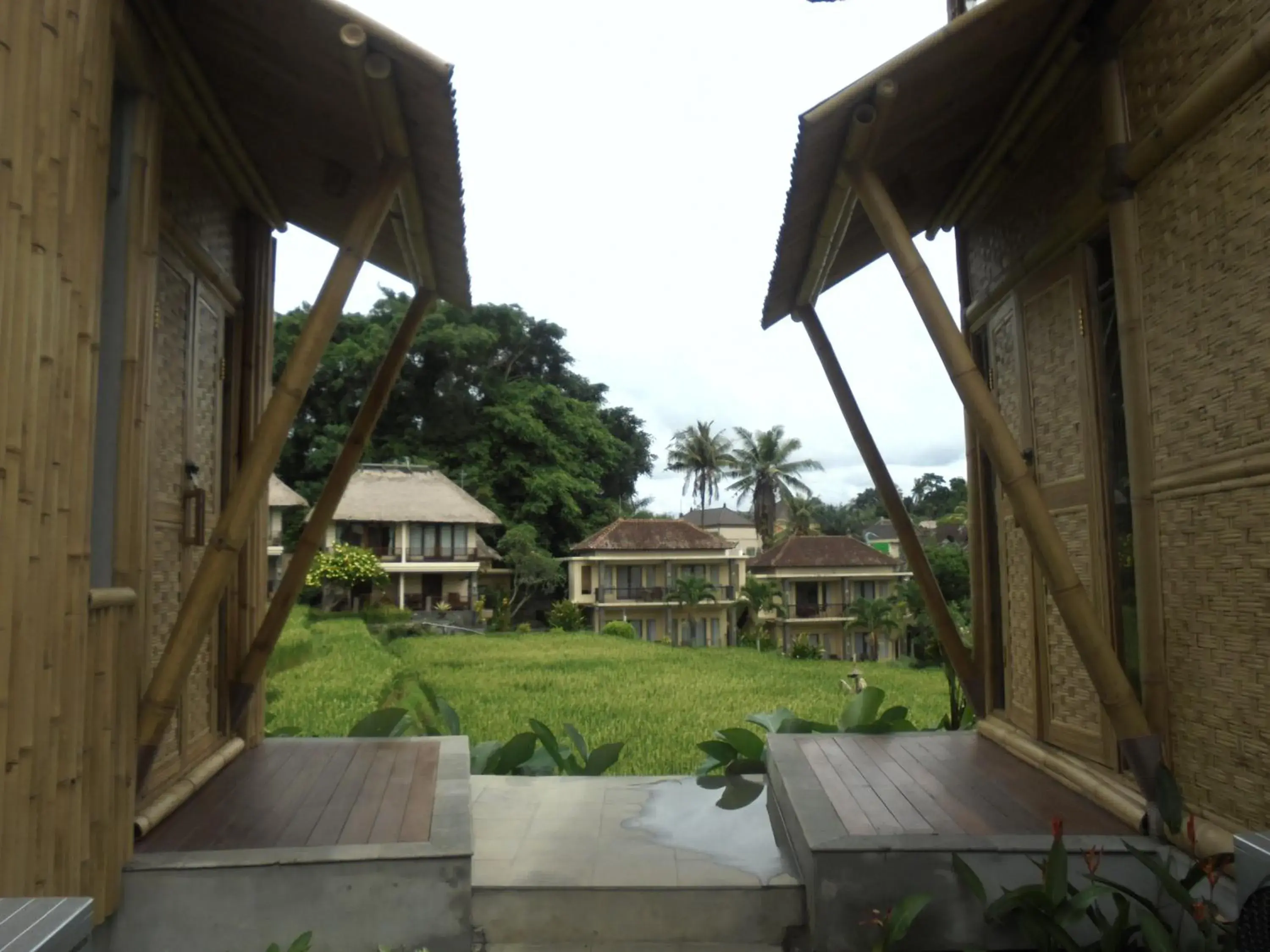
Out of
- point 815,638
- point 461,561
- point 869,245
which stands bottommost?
point 815,638

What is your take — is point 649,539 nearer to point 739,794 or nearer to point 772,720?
point 772,720

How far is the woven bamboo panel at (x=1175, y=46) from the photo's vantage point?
8.98 ft

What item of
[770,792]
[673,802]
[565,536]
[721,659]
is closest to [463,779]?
[673,802]

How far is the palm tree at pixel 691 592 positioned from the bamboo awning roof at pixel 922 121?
23.3 metres

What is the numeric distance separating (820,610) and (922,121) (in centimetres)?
2691

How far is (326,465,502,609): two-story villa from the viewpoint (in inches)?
1039

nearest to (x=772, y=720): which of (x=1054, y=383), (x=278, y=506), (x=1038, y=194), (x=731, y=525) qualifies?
(x=1054, y=383)

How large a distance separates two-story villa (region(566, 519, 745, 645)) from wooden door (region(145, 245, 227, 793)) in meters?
23.9

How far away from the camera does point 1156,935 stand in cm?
246

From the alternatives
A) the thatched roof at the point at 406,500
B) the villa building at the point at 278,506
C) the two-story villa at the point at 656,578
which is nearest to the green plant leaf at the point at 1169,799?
the villa building at the point at 278,506

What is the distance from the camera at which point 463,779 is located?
155 inches

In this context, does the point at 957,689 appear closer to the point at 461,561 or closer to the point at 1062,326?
the point at 1062,326

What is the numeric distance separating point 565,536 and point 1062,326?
88.4 ft

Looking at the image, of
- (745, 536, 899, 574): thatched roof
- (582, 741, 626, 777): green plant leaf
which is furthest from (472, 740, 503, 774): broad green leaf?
(745, 536, 899, 574): thatched roof
